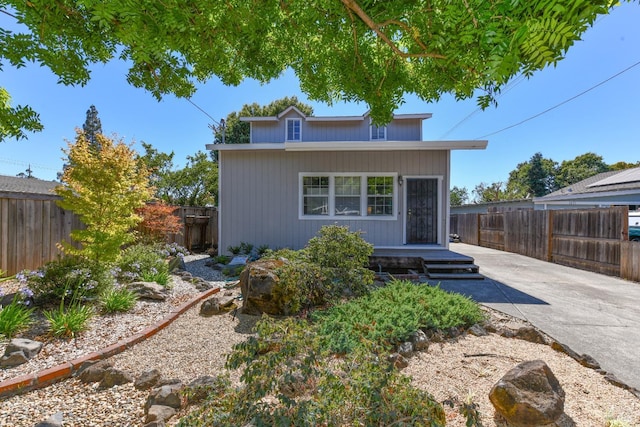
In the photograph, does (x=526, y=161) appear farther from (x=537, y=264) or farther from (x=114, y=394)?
(x=114, y=394)

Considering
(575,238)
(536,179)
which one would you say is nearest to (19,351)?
(575,238)

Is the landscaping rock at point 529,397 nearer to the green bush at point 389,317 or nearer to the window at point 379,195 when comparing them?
the green bush at point 389,317

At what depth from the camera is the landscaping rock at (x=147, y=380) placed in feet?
7.48

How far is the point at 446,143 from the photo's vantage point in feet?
24.2

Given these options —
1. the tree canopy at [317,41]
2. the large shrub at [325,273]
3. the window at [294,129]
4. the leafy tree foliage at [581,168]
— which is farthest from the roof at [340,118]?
the leafy tree foliage at [581,168]

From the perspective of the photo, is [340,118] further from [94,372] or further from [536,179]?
[536,179]

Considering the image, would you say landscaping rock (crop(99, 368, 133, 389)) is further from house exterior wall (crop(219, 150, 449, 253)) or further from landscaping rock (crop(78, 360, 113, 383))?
house exterior wall (crop(219, 150, 449, 253))

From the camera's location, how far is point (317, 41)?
3625 millimetres

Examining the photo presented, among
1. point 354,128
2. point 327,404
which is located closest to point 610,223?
point 354,128

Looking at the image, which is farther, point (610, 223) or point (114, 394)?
point (610, 223)

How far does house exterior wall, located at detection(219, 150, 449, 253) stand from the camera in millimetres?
7988

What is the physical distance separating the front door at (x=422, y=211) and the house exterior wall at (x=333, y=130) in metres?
3.05

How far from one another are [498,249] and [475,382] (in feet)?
37.0

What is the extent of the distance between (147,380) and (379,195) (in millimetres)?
6893
